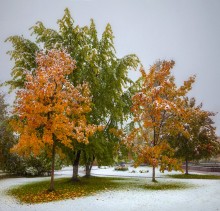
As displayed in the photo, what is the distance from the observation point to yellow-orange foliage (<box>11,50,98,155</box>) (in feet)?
45.0

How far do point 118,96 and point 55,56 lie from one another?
6.55m

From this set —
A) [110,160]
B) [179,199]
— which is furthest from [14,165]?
[179,199]

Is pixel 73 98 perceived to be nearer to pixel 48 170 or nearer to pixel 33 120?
pixel 33 120

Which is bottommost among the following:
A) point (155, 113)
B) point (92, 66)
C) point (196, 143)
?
point (196, 143)

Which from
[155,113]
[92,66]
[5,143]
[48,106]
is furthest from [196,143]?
[5,143]

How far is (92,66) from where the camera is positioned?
769 inches

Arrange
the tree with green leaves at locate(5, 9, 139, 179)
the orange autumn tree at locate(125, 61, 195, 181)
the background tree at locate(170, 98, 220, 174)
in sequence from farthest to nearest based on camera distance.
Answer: the background tree at locate(170, 98, 220, 174), the tree with green leaves at locate(5, 9, 139, 179), the orange autumn tree at locate(125, 61, 195, 181)

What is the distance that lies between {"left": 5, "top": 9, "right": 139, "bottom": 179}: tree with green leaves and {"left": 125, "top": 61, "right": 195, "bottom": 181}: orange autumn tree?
4.35 ft

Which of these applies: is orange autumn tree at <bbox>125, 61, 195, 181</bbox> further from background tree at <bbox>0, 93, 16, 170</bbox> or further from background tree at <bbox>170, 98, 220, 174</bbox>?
background tree at <bbox>0, 93, 16, 170</bbox>

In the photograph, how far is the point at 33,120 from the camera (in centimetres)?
1405

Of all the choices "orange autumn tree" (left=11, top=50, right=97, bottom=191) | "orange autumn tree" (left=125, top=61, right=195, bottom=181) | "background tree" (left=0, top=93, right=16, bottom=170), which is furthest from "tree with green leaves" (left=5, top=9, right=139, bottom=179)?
"background tree" (left=0, top=93, right=16, bottom=170)

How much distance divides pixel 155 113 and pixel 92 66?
224 inches

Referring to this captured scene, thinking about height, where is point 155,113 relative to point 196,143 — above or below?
above

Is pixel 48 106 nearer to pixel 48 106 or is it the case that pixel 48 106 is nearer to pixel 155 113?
pixel 48 106
